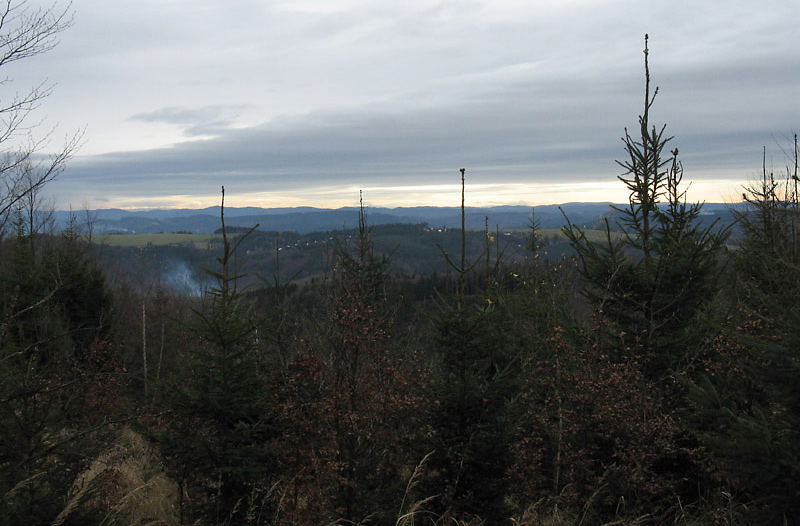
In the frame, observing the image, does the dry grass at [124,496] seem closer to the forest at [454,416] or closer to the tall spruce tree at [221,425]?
the forest at [454,416]

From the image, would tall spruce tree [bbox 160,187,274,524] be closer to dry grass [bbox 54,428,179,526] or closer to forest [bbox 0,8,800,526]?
forest [bbox 0,8,800,526]

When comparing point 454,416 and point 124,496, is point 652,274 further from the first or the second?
point 124,496

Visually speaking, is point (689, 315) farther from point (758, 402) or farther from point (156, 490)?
point (156, 490)

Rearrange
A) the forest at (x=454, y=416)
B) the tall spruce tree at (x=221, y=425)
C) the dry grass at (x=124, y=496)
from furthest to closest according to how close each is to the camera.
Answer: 1. the tall spruce tree at (x=221, y=425)
2. the forest at (x=454, y=416)
3. the dry grass at (x=124, y=496)

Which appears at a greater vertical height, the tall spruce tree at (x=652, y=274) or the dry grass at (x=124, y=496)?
the tall spruce tree at (x=652, y=274)

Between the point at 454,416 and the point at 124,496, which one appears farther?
the point at 454,416

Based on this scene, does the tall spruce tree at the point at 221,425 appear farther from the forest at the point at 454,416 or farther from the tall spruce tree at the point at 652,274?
the tall spruce tree at the point at 652,274

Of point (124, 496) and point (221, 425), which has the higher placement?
point (221, 425)

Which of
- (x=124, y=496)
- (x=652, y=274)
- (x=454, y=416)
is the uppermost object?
(x=652, y=274)

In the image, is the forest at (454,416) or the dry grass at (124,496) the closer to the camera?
the dry grass at (124,496)

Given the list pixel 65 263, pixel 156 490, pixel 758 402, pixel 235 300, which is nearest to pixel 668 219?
pixel 758 402

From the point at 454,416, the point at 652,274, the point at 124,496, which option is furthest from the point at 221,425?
the point at 652,274

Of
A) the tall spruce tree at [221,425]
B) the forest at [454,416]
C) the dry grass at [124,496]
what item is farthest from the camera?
the tall spruce tree at [221,425]

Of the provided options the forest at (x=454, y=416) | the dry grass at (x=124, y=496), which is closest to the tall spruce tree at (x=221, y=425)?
the forest at (x=454, y=416)
